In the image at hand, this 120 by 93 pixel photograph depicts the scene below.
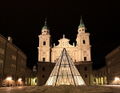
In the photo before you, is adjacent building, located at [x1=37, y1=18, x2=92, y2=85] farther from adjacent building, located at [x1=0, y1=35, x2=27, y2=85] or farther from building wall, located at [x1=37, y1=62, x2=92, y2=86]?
adjacent building, located at [x1=0, y1=35, x2=27, y2=85]

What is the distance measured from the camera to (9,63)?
136 feet

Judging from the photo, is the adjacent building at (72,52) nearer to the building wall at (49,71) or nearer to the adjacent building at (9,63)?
the building wall at (49,71)

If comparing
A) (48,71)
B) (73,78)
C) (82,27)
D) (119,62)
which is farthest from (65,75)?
(82,27)

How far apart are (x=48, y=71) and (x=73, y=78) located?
2496cm

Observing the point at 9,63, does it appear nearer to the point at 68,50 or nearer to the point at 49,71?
the point at 49,71

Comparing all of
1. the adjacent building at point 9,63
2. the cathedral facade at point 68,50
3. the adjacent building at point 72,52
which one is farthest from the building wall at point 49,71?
the adjacent building at point 9,63

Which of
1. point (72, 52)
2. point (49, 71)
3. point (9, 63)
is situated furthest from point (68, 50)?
point (9, 63)

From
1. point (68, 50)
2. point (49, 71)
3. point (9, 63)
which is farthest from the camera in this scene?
point (68, 50)

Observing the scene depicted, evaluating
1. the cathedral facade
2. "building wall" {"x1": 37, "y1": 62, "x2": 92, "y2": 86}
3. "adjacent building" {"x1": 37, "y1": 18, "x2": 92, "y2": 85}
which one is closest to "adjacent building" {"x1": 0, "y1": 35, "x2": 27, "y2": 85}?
"building wall" {"x1": 37, "y1": 62, "x2": 92, "y2": 86}

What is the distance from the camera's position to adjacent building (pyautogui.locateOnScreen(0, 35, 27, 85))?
121 feet

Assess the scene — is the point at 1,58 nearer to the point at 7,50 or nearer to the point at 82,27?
the point at 7,50

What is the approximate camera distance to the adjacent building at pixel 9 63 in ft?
121

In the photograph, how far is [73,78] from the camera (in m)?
33.0

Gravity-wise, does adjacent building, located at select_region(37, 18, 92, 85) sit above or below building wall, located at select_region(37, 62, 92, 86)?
above
